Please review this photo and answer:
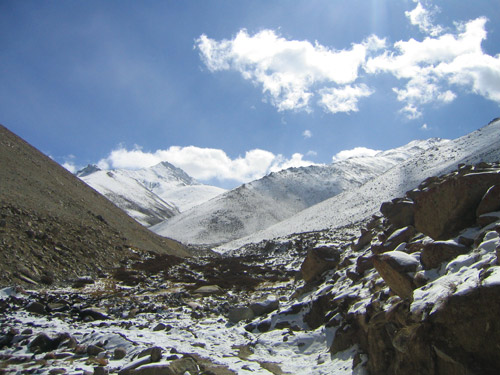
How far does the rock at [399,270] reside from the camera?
876cm

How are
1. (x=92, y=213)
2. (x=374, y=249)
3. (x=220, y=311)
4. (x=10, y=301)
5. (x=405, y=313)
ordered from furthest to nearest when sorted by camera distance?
(x=92, y=213)
(x=220, y=311)
(x=10, y=301)
(x=374, y=249)
(x=405, y=313)

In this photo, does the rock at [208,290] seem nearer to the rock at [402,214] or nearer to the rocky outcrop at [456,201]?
the rock at [402,214]

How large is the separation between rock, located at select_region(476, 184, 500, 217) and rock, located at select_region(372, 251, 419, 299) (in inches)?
94.7

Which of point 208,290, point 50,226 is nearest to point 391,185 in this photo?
point 208,290

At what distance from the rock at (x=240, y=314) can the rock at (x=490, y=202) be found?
1022 centimetres

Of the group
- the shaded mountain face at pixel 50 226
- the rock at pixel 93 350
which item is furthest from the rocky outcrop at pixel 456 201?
the shaded mountain face at pixel 50 226

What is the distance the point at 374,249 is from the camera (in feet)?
45.1

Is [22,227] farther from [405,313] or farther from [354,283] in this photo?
[405,313]

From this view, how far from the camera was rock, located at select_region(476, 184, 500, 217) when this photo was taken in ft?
30.7

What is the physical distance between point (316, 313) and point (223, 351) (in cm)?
404

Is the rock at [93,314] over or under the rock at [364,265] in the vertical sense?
under

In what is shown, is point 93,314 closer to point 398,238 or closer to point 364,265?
point 364,265

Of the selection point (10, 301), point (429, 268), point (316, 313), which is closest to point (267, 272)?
point (316, 313)

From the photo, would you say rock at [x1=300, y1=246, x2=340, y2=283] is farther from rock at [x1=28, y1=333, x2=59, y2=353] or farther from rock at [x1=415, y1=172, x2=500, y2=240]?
rock at [x1=28, y1=333, x2=59, y2=353]
